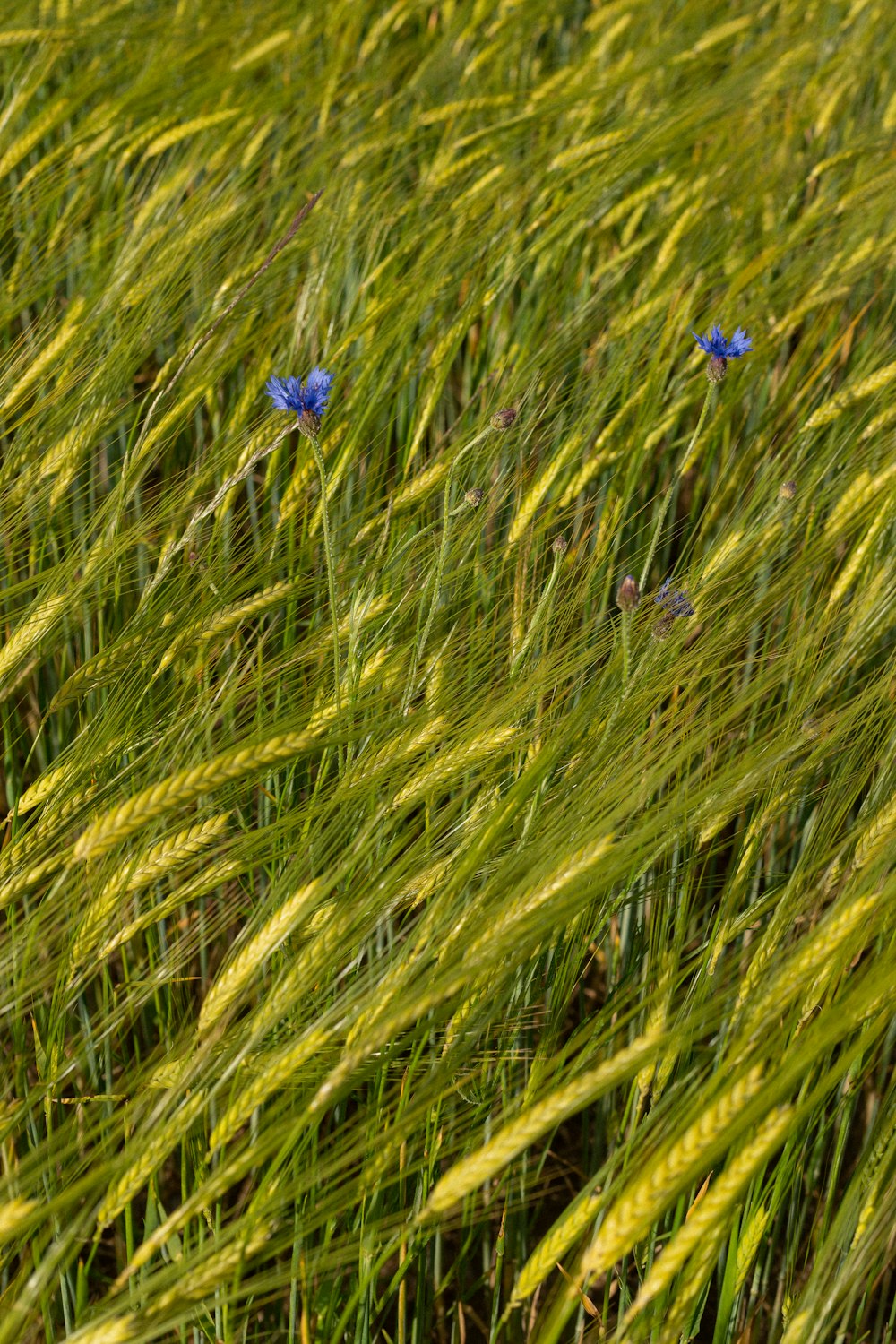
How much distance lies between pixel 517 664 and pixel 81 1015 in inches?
19.3

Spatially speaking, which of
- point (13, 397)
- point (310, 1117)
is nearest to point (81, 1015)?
point (310, 1117)

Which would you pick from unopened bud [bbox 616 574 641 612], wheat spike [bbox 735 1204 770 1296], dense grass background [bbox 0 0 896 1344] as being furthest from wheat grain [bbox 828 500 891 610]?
wheat spike [bbox 735 1204 770 1296]

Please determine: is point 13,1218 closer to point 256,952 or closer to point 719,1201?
point 256,952

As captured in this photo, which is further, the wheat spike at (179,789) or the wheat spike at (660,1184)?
the wheat spike at (179,789)

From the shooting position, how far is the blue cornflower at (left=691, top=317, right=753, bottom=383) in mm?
1031

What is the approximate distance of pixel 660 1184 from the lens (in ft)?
1.99

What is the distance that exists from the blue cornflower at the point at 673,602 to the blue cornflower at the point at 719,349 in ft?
0.67

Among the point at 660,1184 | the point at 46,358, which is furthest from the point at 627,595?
the point at 46,358

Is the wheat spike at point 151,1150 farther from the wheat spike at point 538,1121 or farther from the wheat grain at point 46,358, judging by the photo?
the wheat grain at point 46,358

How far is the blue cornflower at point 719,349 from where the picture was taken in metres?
1.03

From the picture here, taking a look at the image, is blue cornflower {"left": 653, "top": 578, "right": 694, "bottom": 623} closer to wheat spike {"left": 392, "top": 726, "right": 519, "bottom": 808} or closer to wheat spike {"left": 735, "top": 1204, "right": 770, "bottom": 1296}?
wheat spike {"left": 392, "top": 726, "right": 519, "bottom": 808}

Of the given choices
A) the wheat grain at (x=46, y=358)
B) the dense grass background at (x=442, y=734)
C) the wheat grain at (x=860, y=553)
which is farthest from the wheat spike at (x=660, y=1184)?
the wheat grain at (x=46, y=358)

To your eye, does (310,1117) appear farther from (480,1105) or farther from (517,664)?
(517,664)

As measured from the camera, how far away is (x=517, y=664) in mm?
882
